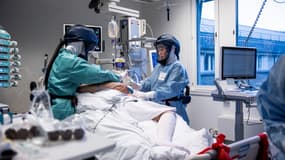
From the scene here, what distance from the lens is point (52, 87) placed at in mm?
1875

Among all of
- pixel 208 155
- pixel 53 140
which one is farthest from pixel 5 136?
pixel 208 155

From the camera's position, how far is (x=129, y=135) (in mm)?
1567

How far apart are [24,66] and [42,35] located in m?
0.49

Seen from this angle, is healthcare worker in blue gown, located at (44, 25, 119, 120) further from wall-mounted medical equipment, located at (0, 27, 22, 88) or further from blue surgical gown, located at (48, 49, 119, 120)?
wall-mounted medical equipment, located at (0, 27, 22, 88)

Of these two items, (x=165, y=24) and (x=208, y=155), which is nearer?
(x=208, y=155)

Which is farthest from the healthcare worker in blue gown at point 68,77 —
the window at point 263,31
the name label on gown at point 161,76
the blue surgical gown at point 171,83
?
the window at point 263,31

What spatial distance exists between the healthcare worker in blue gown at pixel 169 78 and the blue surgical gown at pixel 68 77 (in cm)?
93

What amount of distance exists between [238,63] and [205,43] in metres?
1.22

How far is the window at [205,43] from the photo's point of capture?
409 centimetres

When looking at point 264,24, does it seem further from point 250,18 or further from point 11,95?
point 11,95

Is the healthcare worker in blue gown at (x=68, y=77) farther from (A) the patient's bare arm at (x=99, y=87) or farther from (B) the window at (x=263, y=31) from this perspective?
(B) the window at (x=263, y=31)

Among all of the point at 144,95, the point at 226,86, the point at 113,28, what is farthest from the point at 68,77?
the point at 226,86

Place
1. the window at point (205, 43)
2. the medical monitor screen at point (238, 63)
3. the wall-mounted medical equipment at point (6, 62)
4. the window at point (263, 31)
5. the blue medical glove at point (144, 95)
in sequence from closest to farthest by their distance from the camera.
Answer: the wall-mounted medical equipment at point (6, 62) → the blue medical glove at point (144, 95) → the medical monitor screen at point (238, 63) → the window at point (263, 31) → the window at point (205, 43)

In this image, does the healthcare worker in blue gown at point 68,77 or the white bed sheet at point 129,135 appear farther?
the healthcare worker in blue gown at point 68,77
